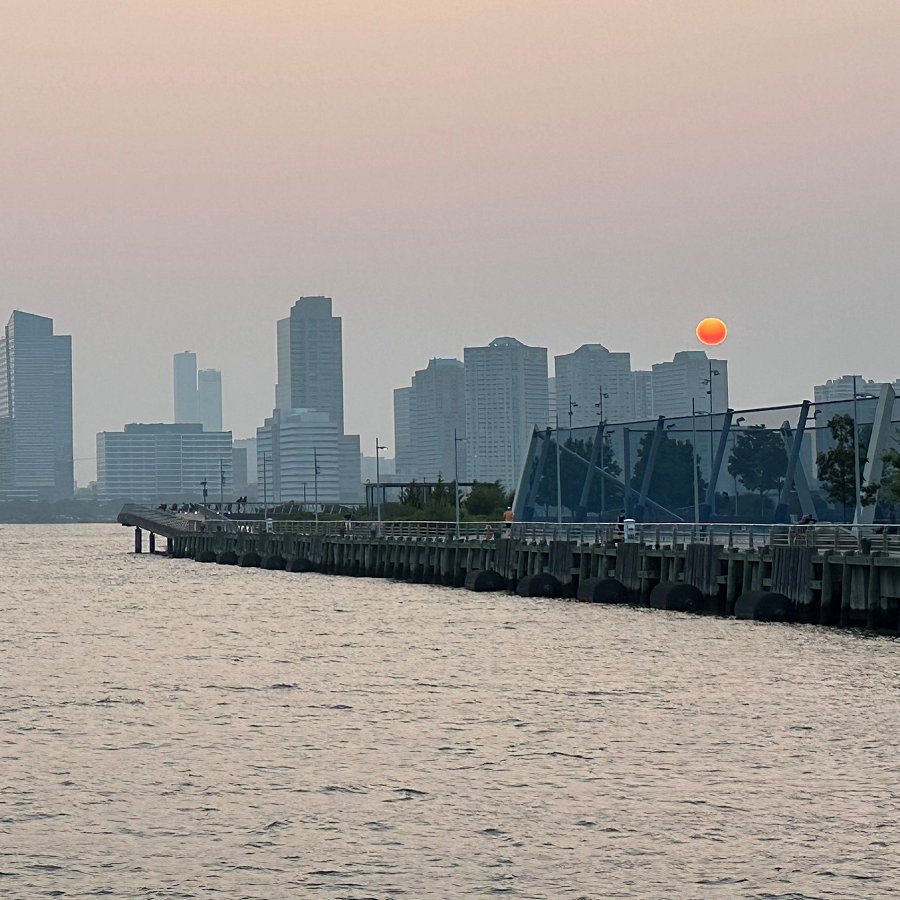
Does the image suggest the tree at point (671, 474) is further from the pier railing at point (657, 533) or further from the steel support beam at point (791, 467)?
the steel support beam at point (791, 467)

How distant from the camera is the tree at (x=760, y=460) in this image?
89125mm

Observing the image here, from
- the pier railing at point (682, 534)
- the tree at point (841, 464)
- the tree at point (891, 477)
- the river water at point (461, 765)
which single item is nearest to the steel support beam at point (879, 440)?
the tree at point (891, 477)

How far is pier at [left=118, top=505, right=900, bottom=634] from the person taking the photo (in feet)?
187

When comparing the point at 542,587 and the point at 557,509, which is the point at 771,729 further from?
the point at 557,509

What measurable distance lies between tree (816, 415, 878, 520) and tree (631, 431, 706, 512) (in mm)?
11007

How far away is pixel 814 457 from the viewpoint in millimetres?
88750

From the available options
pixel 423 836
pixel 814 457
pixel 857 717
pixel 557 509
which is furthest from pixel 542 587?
pixel 423 836

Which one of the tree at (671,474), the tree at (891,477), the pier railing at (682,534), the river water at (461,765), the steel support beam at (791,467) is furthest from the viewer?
the tree at (671,474)

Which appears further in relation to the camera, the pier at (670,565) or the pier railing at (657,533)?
the pier railing at (657,533)

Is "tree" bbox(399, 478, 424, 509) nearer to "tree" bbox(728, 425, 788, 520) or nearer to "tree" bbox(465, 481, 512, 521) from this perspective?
"tree" bbox(465, 481, 512, 521)

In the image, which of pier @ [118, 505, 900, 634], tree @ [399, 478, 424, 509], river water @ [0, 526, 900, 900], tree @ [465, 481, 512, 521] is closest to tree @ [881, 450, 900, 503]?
pier @ [118, 505, 900, 634]

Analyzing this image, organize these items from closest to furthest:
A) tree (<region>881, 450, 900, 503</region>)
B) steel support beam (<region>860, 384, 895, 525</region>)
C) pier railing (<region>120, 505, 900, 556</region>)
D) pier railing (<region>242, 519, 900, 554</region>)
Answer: pier railing (<region>242, 519, 900, 554</region>), pier railing (<region>120, 505, 900, 556</region>), tree (<region>881, 450, 900, 503</region>), steel support beam (<region>860, 384, 895, 525</region>)

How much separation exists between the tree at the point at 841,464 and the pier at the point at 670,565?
27.1 feet

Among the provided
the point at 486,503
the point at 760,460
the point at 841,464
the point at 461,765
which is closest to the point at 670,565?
the point at 841,464
